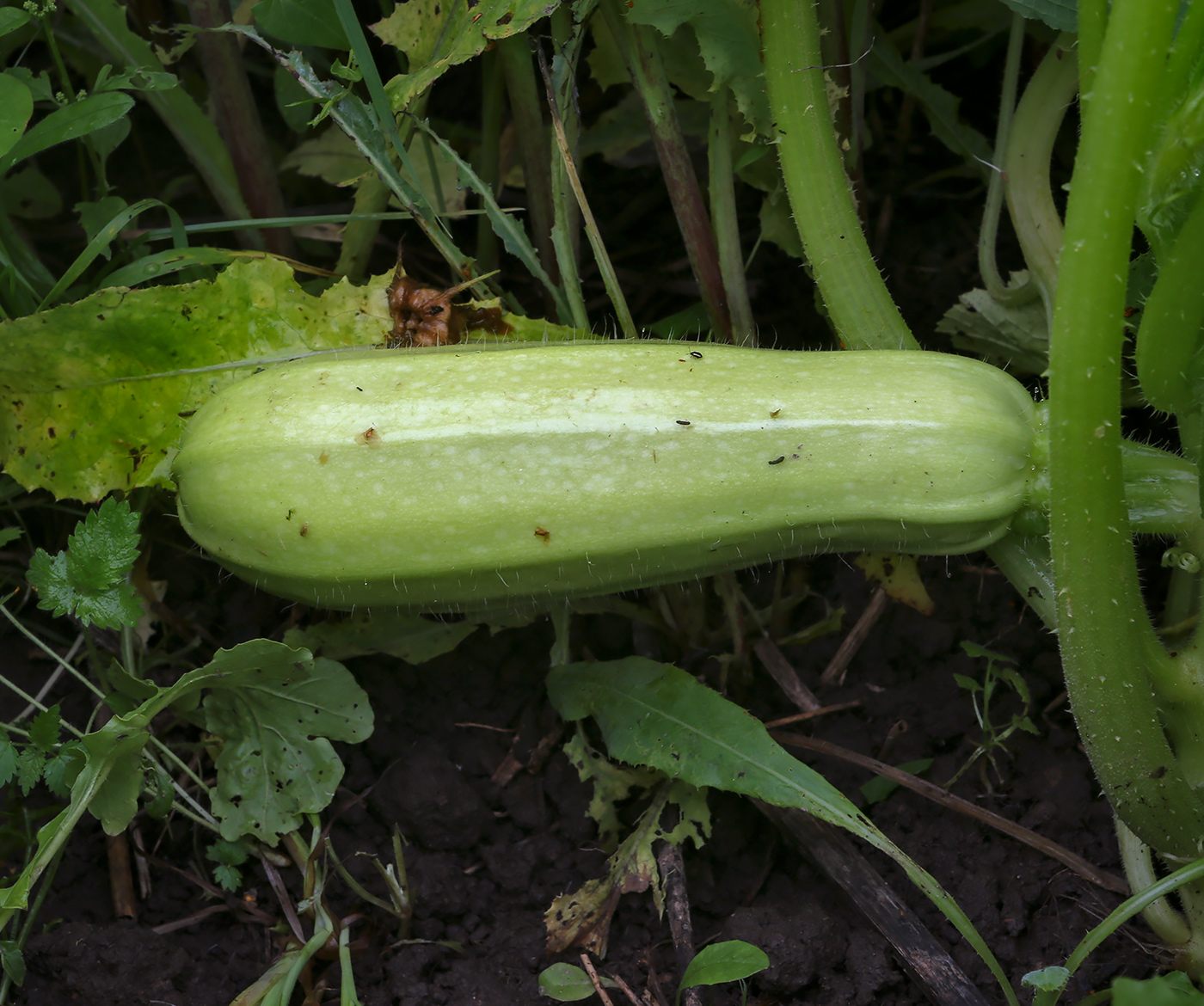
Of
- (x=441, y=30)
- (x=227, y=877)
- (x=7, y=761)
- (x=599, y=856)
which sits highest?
(x=441, y=30)

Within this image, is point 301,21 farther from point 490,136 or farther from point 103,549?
point 103,549

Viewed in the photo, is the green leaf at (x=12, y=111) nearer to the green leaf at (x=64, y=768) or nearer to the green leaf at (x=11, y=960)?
the green leaf at (x=64, y=768)

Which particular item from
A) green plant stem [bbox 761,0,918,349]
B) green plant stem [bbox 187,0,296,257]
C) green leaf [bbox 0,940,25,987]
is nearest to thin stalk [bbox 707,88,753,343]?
green plant stem [bbox 761,0,918,349]

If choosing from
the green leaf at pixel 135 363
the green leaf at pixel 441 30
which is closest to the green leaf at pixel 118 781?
the green leaf at pixel 135 363

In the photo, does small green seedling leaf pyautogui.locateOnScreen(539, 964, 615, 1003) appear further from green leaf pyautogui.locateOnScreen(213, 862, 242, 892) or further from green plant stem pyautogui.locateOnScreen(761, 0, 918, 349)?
green plant stem pyautogui.locateOnScreen(761, 0, 918, 349)

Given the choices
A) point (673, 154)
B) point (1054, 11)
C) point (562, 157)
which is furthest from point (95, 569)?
point (1054, 11)

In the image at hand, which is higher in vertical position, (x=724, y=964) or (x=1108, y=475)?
(x=1108, y=475)
